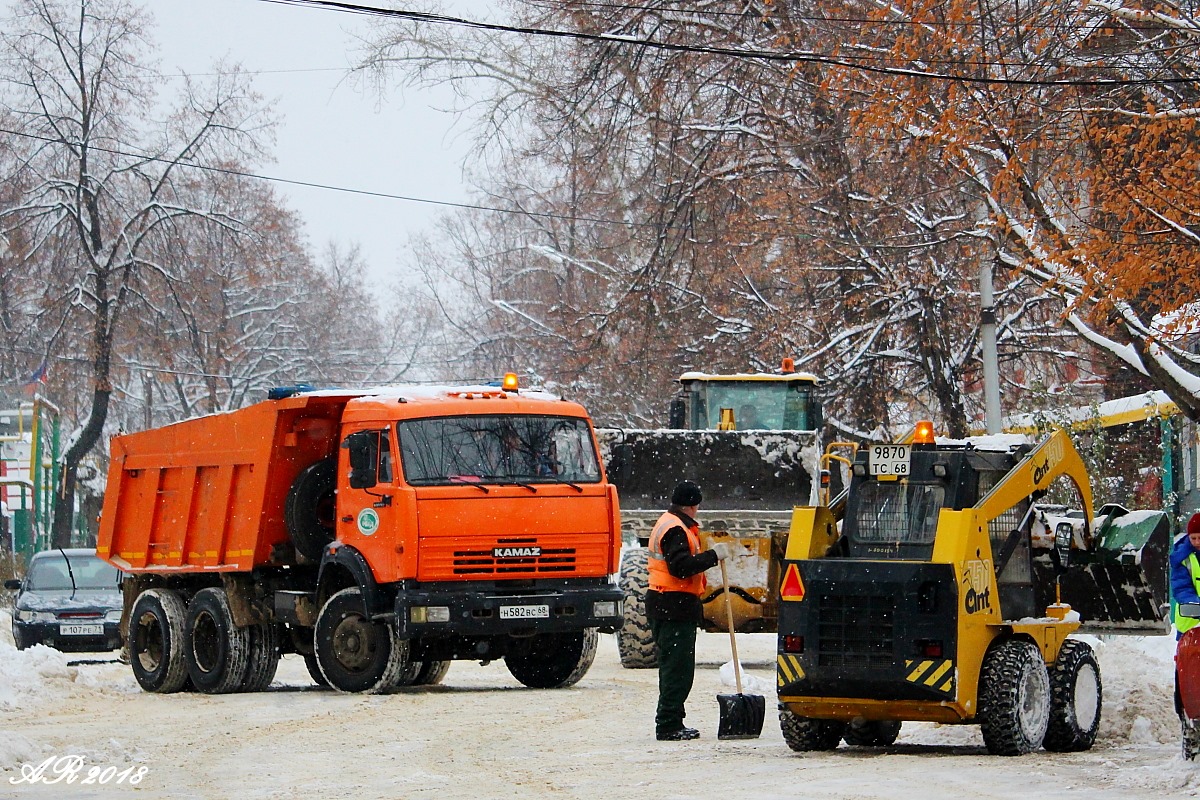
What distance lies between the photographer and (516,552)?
15625 millimetres

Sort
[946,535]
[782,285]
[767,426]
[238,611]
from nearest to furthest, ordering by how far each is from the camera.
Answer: [946,535] < [238,611] < [767,426] < [782,285]

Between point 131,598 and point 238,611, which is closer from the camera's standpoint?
point 238,611

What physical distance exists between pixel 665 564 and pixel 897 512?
1678 mm

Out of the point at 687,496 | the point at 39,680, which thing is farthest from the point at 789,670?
the point at 39,680

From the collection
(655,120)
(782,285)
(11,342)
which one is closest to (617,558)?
(655,120)

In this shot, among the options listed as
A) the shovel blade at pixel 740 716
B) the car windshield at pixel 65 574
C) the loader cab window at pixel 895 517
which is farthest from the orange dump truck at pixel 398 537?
the car windshield at pixel 65 574

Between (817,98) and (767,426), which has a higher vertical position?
(817,98)

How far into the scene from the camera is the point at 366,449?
51.5ft

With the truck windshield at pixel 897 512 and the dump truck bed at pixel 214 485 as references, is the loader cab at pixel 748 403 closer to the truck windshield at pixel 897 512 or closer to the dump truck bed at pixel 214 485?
the dump truck bed at pixel 214 485

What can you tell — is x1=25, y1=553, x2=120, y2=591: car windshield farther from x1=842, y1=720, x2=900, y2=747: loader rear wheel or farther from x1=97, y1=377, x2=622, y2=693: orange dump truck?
x1=842, y1=720, x2=900, y2=747: loader rear wheel

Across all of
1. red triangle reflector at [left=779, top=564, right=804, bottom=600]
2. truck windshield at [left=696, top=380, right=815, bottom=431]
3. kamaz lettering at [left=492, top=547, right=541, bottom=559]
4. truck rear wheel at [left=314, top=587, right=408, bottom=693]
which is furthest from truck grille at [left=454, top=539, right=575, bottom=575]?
truck windshield at [left=696, top=380, right=815, bottom=431]

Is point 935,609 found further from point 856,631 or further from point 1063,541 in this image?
point 1063,541

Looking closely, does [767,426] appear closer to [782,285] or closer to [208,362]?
[782,285]

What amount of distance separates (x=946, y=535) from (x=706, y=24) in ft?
49.7
